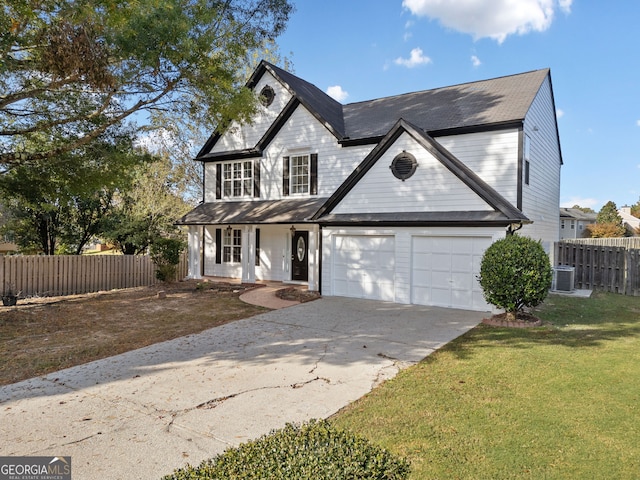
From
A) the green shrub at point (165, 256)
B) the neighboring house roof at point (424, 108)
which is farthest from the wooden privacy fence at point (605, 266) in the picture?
the green shrub at point (165, 256)

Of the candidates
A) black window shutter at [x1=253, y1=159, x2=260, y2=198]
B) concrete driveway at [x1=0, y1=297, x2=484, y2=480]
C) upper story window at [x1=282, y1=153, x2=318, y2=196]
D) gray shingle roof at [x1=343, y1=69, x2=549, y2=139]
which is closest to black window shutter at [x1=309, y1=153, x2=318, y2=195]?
upper story window at [x1=282, y1=153, x2=318, y2=196]

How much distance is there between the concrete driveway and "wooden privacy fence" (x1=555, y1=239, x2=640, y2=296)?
10.0 meters

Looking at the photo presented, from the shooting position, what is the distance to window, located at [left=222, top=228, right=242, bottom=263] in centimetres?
1817

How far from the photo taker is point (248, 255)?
55.9 feet

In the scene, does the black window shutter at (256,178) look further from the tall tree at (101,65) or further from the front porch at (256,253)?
the tall tree at (101,65)

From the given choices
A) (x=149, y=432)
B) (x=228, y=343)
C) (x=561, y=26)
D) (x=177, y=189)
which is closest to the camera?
(x=149, y=432)

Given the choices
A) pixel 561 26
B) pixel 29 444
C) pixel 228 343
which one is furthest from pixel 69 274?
pixel 561 26

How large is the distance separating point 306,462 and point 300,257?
46.9 ft

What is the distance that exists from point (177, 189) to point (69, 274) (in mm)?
12633

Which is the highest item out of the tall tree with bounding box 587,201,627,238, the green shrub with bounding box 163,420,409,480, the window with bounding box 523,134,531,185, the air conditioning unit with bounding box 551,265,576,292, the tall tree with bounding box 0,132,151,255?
the window with bounding box 523,134,531,185

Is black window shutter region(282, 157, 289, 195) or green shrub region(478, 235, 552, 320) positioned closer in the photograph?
green shrub region(478, 235, 552, 320)

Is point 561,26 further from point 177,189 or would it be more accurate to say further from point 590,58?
point 177,189

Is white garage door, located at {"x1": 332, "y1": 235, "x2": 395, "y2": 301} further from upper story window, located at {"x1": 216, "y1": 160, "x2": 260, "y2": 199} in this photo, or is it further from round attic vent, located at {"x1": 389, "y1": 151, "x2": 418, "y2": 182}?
upper story window, located at {"x1": 216, "y1": 160, "x2": 260, "y2": 199}

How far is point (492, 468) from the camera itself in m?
3.53
